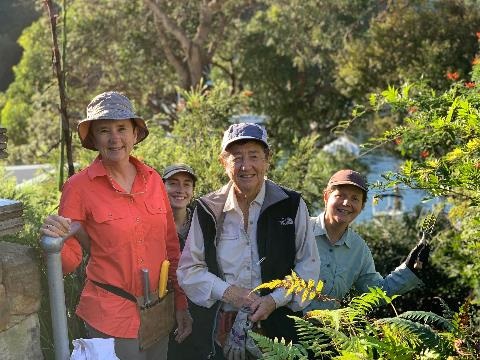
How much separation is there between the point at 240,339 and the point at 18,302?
2.90 feet

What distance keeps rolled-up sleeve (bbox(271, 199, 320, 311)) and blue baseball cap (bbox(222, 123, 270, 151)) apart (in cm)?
33

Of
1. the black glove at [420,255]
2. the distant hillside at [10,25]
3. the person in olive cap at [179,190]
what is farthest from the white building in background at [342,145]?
the distant hillside at [10,25]

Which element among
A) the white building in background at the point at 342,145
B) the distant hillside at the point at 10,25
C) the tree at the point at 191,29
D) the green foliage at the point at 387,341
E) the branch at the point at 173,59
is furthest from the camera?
the distant hillside at the point at 10,25

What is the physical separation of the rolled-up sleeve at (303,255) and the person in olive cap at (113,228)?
1.84 ft

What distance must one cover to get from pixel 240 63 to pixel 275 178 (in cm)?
861

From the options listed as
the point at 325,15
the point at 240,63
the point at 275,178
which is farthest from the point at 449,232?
the point at 240,63

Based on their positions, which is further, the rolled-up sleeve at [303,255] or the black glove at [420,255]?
the black glove at [420,255]

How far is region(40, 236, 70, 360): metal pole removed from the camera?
90.4 inches

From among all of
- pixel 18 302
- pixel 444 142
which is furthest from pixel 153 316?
pixel 444 142

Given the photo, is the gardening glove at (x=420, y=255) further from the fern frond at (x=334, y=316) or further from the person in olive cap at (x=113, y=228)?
the person in olive cap at (x=113, y=228)

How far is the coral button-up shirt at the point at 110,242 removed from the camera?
2.60 m

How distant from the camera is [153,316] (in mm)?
2748

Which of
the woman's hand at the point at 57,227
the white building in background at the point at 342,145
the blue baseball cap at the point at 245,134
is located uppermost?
the white building in background at the point at 342,145

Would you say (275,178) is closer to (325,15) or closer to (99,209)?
(99,209)
